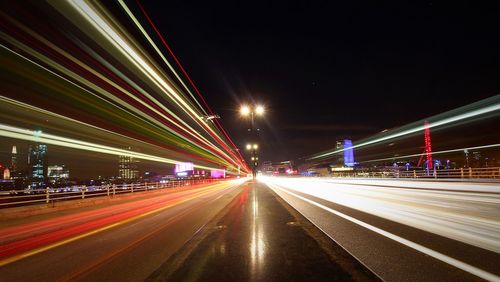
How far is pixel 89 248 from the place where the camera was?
7738mm

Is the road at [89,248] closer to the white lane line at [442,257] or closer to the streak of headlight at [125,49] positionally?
the white lane line at [442,257]

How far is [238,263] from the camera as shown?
5.95 meters

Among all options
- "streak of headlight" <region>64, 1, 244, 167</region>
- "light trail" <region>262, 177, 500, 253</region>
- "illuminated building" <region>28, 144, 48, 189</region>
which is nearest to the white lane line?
"light trail" <region>262, 177, 500, 253</region>

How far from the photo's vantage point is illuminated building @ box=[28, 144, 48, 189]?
36472 mm

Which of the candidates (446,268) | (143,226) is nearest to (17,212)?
(143,226)

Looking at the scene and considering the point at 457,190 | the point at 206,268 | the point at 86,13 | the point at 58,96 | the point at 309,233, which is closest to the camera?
the point at 206,268

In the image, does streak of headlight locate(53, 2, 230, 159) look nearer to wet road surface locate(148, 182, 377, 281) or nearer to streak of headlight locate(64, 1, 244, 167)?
streak of headlight locate(64, 1, 244, 167)

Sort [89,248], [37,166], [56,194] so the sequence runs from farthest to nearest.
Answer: [37,166] < [56,194] < [89,248]

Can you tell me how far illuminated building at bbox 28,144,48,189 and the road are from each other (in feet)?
93.2

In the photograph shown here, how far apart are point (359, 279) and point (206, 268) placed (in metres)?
2.56

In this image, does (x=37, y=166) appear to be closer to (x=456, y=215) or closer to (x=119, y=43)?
(x=119, y=43)

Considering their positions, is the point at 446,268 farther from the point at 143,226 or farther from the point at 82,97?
A: the point at 82,97

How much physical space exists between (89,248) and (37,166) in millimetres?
39975

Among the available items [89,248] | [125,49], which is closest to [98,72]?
[125,49]
